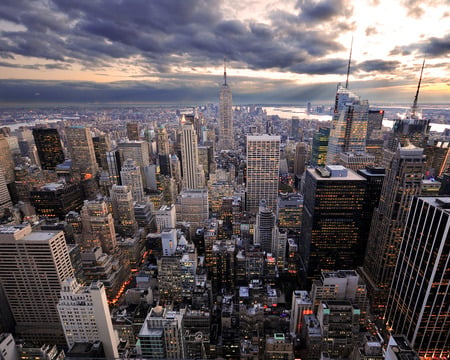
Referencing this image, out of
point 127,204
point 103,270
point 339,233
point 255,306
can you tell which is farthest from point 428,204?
point 127,204

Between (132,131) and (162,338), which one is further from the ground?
(132,131)

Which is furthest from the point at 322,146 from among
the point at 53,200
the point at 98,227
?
the point at 53,200

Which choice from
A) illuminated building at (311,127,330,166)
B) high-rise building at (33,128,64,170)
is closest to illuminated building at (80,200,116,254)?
high-rise building at (33,128,64,170)

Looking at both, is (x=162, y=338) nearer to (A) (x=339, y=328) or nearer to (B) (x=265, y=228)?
(A) (x=339, y=328)

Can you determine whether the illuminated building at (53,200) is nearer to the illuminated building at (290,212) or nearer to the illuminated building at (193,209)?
the illuminated building at (193,209)

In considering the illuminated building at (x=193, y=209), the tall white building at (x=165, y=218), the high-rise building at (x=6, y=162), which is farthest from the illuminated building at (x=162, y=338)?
the high-rise building at (x=6, y=162)
